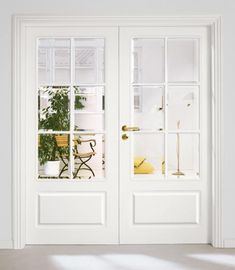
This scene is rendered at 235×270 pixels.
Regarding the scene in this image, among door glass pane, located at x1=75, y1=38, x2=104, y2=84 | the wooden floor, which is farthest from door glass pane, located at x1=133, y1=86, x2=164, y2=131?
the wooden floor

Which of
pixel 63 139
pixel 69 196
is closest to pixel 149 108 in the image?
pixel 63 139

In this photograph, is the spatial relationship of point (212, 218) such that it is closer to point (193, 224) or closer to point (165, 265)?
point (193, 224)

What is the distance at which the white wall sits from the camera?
4422 mm

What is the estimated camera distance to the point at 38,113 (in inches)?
181

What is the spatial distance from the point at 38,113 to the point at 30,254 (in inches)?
53.2

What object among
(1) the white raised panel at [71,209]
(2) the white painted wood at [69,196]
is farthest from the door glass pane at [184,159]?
(1) the white raised panel at [71,209]

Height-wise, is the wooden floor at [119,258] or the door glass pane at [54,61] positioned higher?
the door glass pane at [54,61]

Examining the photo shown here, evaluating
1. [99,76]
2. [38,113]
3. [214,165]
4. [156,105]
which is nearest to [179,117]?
[156,105]

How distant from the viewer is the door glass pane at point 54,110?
4582 millimetres

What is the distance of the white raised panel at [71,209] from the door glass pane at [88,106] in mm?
667

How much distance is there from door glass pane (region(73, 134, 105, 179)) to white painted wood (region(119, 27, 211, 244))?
210 mm

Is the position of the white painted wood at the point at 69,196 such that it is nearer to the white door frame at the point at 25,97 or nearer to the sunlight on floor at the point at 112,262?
the white door frame at the point at 25,97

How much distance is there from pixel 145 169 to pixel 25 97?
4.50 ft

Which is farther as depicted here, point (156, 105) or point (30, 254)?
point (156, 105)
